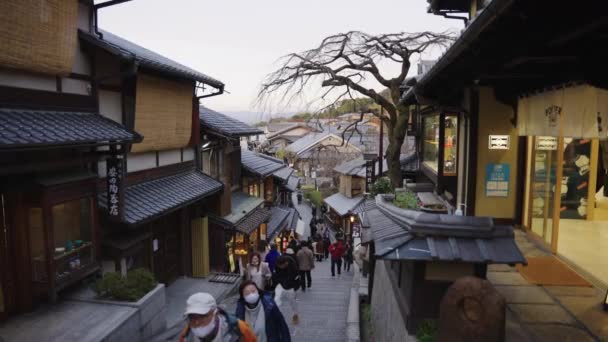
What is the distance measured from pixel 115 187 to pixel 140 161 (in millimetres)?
2691

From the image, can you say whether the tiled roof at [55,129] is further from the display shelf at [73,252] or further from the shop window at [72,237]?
the display shelf at [73,252]

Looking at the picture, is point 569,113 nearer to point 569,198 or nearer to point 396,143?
point 569,198

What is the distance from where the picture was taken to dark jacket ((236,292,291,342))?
6145mm

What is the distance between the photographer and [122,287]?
921 cm

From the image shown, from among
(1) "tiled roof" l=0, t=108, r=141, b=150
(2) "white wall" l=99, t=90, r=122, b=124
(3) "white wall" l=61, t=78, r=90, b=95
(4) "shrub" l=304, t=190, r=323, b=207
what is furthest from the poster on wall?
(4) "shrub" l=304, t=190, r=323, b=207

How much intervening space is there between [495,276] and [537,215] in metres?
2.87

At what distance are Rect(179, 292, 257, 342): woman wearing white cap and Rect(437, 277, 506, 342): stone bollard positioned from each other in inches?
91.0

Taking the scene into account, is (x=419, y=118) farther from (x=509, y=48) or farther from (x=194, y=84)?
(x=509, y=48)

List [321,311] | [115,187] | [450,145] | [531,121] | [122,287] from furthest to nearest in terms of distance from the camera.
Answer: [321,311]
[450,145]
[115,187]
[122,287]
[531,121]

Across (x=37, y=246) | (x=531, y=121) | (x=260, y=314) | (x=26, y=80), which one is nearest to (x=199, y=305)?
(x=260, y=314)

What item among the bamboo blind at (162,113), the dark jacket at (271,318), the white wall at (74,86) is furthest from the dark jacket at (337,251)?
the dark jacket at (271,318)

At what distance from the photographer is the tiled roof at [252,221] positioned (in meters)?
18.7

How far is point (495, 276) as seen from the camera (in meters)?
7.75

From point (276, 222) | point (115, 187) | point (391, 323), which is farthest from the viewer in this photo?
point (276, 222)
